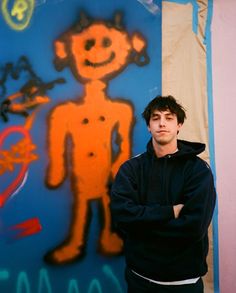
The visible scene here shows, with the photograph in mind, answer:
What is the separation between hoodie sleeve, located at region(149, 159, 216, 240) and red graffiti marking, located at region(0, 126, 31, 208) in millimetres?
908

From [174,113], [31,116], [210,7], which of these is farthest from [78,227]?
[210,7]

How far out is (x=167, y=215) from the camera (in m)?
1.46

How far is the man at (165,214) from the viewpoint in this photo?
4.80 ft

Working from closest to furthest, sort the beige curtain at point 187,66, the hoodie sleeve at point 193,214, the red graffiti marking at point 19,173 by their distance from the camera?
the hoodie sleeve at point 193,214
the red graffiti marking at point 19,173
the beige curtain at point 187,66

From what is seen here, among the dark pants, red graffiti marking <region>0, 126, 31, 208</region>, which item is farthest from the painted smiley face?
the dark pants

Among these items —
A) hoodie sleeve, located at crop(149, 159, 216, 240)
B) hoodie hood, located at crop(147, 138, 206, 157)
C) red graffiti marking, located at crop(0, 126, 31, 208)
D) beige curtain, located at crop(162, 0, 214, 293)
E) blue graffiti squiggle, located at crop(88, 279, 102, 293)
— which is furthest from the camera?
beige curtain, located at crop(162, 0, 214, 293)

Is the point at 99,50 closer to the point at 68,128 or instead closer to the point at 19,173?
the point at 68,128

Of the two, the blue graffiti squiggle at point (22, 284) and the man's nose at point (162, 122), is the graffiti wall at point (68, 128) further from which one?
the man's nose at point (162, 122)

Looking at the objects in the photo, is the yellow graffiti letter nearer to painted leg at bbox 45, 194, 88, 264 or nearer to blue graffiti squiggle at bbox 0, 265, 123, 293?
painted leg at bbox 45, 194, 88, 264

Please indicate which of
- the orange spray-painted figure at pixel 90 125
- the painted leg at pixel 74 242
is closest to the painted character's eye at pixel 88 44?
the orange spray-painted figure at pixel 90 125

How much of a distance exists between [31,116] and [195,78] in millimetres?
1221

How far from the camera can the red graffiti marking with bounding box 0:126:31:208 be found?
184 cm

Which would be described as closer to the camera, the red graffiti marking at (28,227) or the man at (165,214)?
the man at (165,214)

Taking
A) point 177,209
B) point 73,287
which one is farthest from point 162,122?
point 73,287
